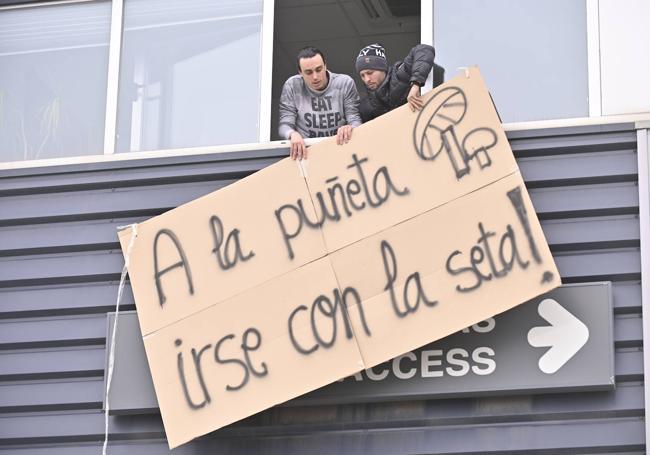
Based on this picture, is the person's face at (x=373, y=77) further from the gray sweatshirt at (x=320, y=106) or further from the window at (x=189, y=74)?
the window at (x=189, y=74)

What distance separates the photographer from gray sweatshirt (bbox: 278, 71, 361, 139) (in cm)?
950

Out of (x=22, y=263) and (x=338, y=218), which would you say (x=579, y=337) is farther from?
(x=22, y=263)

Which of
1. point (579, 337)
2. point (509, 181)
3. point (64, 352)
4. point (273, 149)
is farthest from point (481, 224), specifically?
point (64, 352)

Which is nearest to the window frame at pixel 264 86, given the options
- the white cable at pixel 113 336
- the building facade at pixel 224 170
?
the building facade at pixel 224 170

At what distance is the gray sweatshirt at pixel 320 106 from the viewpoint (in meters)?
9.50

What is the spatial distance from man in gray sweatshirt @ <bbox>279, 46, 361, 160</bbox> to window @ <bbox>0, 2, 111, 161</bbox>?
4.38 feet

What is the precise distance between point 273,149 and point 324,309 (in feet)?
3.92

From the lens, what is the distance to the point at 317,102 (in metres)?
9.55

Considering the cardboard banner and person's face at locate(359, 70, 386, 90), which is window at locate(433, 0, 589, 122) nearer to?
person's face at locate(359, 70, 386, 90)

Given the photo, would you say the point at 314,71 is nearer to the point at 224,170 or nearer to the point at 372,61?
the point at 372,61

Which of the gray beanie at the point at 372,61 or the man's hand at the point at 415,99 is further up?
the gray beanie at the point at 372,61

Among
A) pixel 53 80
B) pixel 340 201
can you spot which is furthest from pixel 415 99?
pixel 53 80

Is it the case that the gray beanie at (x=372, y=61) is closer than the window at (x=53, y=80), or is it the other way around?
the gray beanie at (x=372, y=61)

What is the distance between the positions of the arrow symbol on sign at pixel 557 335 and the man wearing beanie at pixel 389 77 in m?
1.44
